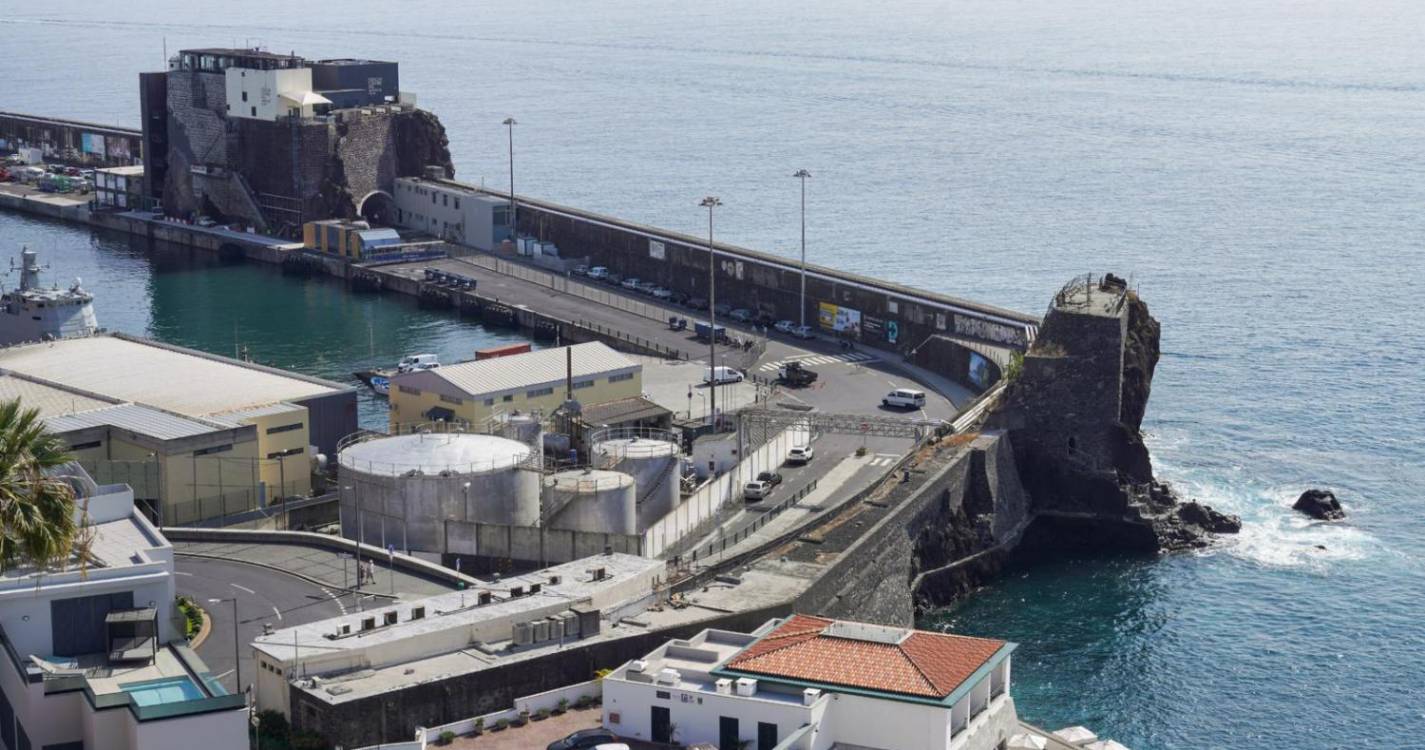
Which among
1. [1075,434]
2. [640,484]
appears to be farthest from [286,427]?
[1075,434]

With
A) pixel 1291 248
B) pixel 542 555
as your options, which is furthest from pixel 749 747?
pixel 1291 248

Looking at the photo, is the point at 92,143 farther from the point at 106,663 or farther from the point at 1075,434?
the point at 106,663

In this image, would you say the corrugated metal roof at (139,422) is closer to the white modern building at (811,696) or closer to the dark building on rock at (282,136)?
the white modern building at (811,696)

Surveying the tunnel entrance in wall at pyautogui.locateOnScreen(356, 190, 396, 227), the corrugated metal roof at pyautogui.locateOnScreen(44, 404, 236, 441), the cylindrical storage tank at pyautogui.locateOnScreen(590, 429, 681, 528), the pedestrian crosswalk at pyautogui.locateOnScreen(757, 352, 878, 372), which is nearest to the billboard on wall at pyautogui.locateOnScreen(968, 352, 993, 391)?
the pedestrian crosswalk at pyautogui.locateOnScreen(757, 352, 878, 372)

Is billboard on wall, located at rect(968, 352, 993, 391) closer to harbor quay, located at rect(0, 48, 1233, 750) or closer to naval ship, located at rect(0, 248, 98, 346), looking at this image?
harbor quay, located at rect(0, 48, 1233, 750)

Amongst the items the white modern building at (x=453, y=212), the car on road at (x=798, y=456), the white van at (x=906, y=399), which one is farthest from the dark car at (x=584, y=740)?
the white modern building at (x=453, y=212)

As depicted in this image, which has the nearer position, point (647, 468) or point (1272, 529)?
point (647, 468)
